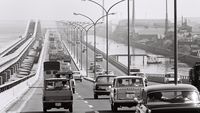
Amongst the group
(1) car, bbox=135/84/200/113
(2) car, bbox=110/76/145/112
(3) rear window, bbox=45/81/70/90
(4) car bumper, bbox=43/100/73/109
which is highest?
(1) car, bbox=135/84/200/113

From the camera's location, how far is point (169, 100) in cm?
1608

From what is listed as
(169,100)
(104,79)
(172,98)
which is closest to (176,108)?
(169,100)

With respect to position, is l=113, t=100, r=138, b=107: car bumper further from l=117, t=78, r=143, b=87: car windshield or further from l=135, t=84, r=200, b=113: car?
l=135, t=84, r=200, b=113: car

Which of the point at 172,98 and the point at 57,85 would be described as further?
the point at 57,85

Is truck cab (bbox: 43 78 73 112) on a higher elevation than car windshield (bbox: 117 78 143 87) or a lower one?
lower

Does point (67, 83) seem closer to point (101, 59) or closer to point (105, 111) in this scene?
point (105, 111)

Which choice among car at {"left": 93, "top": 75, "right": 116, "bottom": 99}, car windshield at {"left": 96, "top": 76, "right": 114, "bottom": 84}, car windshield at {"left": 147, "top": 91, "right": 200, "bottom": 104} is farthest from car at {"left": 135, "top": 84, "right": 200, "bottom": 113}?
car windshield at {"left": 96, "top": 76, "right": 114, "bottom": 84}

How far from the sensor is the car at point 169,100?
50.8 feet

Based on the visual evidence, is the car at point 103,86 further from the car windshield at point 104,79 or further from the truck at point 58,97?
the truck at point 58,97

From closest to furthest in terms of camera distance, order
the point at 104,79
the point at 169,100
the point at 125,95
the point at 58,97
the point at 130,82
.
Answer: the point at 169,100
the point at 125,95
the point at 58,97
the point at 130,82
the point at 104,79

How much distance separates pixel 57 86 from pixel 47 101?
1141 mm

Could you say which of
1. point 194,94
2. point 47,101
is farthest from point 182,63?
point 194,94

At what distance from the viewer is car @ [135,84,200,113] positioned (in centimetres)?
1548

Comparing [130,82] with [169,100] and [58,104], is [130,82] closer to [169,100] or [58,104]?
[58,104]
